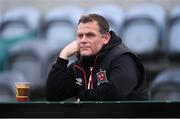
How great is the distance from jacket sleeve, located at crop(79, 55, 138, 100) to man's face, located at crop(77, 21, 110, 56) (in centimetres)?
12

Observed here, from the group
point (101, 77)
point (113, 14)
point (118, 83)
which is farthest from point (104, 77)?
point (113, 14)

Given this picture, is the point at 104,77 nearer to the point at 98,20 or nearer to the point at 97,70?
the point at 97,70

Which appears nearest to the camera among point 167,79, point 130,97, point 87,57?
point 130,97

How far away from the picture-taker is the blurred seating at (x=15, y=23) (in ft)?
18.8

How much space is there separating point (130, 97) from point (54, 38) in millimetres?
3240

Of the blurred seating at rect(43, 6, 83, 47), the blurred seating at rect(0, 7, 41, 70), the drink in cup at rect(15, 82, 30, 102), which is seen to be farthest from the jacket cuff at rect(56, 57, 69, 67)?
the blurred seating at rect(0, 7, 41, 70)

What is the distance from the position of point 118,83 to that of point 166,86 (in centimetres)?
310

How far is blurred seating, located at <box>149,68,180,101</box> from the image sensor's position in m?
5.47

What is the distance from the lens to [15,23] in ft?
19.1

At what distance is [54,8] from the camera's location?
18.8 ft

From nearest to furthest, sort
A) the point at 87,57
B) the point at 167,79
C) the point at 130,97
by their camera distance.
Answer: the point at 130,97
the point at 87,57
the point at 167,79

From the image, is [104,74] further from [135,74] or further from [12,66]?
[12,66]

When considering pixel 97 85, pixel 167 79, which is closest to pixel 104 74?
pixel 97 85

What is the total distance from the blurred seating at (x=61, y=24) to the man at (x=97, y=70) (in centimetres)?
274
